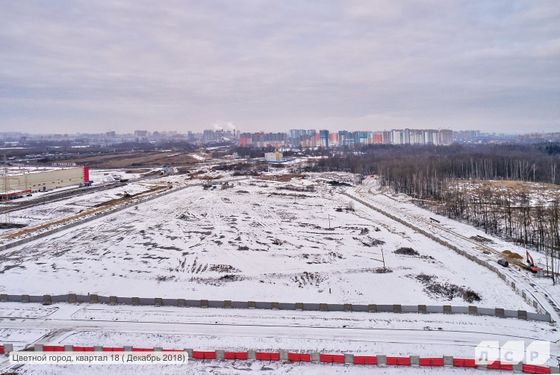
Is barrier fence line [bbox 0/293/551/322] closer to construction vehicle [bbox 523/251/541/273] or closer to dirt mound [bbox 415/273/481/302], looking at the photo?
dirt mound [bbox 415/273/481/302]

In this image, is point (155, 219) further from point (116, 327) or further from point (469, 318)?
point (469, 318)

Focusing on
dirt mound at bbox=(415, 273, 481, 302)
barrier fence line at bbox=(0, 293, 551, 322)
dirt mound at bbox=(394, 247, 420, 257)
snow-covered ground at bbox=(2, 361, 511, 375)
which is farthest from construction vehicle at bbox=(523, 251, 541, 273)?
snow-covered ground at bbox=(2, 361, 511, 375)

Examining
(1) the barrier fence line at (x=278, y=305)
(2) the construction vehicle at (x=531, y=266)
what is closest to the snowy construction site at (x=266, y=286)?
(1) the barrier fence line at (x=278, y=305)

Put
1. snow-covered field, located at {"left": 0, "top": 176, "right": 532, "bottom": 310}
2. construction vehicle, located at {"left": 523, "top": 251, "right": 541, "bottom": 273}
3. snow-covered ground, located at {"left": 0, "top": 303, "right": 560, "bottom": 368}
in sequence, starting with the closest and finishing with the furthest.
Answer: snow-covered ground, located at {"left": 0, "top": 303, "right": 560, "bottom": 368} → snow-covered field, located at {"left": 0, "top": 176, "right": 532, "bottom": 310} → construction vehicle, located at {"left": 523, "top": 251, "right": 541, "bottom": 273}

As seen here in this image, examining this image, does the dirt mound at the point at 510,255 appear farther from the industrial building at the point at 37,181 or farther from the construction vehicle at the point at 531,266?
the industrial building at the point at 37,181

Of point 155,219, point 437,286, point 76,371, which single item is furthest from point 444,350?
point 155,219

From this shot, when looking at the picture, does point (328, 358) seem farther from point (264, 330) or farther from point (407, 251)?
point (407, 251)
